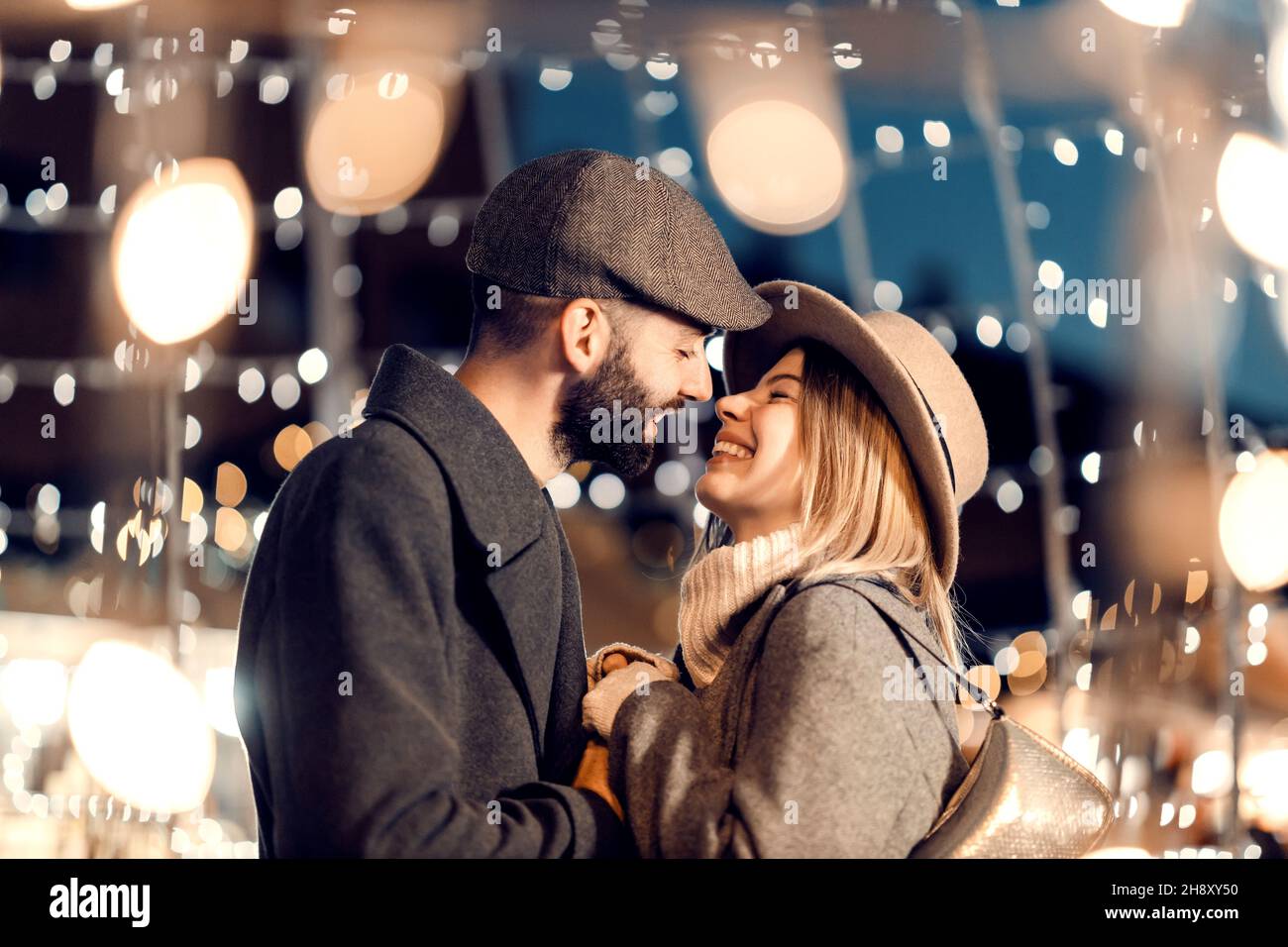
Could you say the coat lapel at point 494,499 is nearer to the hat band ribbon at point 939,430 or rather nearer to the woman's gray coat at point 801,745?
the woman's gray coat at point 801,745

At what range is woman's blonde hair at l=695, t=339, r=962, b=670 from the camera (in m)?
1.50

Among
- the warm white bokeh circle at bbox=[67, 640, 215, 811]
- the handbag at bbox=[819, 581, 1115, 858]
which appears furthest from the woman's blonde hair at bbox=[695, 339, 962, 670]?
the warm white bokeh circle at bbox=[67, 640, 215, 811]

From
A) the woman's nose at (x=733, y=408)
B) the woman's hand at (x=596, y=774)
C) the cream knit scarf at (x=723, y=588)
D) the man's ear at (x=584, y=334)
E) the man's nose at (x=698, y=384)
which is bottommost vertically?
the woman's hand at (x=596, y=774)

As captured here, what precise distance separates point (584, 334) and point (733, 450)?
28 centimetres

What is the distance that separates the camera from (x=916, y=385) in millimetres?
1545

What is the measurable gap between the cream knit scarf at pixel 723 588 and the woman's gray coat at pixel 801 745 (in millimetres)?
59

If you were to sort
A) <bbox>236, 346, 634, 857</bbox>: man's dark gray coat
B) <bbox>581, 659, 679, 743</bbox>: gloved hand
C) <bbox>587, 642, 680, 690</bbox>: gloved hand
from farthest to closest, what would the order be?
<bbox>587, 642, 680, 690</bbox>: gloved hand
<bbox>581, 659, 679, 743</bbox>: gloved hand
<bbox>236, 346, 634, 857</bbox>: man's dark gray coat

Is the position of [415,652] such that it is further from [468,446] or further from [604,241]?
[604,241]

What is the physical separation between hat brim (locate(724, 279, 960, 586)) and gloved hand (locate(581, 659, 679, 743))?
42 cm

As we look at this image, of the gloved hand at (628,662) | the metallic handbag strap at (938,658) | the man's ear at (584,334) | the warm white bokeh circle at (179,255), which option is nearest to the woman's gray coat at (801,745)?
the metallic handbag strap at (938,658)

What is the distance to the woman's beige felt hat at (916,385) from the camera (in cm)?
150

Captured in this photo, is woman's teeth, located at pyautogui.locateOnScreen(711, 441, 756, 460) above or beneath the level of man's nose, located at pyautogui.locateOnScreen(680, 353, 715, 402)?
beneath

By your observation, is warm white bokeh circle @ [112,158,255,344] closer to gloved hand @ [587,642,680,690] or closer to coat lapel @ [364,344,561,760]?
coat lapel @ [364,344,561,760]
